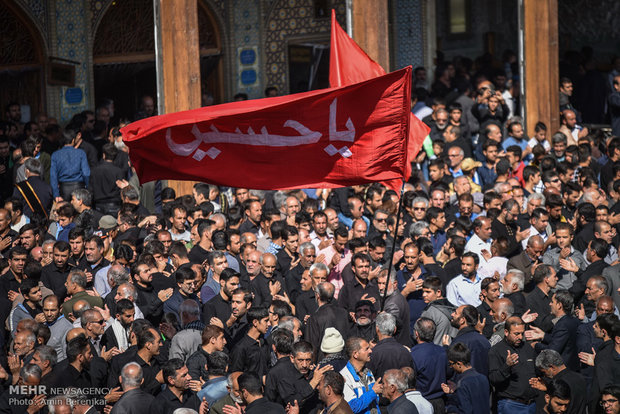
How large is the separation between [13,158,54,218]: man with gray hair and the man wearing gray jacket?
18.3 ft

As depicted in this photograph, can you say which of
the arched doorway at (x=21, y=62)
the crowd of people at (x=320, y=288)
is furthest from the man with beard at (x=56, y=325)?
the arched doorway at (x=21, y=62)

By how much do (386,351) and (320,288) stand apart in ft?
3.77

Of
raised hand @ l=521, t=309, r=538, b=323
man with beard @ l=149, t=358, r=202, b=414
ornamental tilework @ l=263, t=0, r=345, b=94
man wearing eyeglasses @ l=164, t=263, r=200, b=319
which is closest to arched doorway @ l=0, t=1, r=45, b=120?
ornamental tilework @ l=263, t=0, r=345, b=94

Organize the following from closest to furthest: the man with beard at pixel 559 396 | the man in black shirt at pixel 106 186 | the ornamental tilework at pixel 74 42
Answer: the man with beard at pixel 559 396
the man in black shirt at pixel 106 186
the ornamental tilework at pixel 74 42

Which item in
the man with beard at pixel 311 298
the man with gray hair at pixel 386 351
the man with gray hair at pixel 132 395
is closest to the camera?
the man with gray hair at pixel 132 395

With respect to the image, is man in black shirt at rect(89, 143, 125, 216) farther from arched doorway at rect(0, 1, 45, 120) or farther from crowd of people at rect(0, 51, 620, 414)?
arched doorway at rect(0, 1, 45, 120)

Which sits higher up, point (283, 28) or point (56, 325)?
point (283, 28)

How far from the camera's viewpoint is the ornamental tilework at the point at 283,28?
20672mm

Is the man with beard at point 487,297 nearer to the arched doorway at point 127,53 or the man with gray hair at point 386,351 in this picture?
the man with gray hair at point 386,351

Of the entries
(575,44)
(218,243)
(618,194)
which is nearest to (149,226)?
(218,243)

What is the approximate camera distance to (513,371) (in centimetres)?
938

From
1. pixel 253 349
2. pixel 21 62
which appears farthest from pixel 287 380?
pixel 21 62

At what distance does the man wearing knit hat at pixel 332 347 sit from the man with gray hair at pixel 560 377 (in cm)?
168

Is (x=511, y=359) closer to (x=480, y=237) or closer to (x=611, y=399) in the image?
(x=611, y=399)
